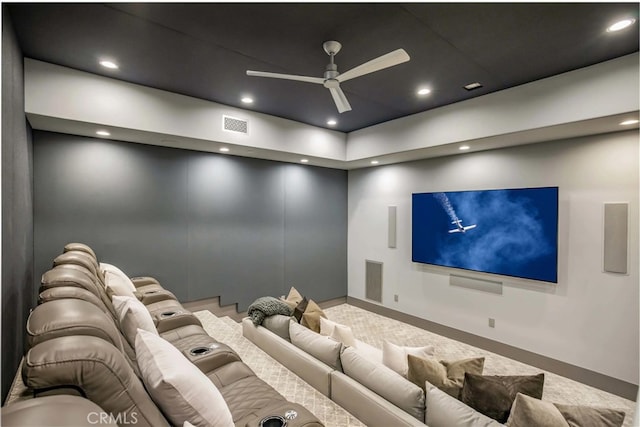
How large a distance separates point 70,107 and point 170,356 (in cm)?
272

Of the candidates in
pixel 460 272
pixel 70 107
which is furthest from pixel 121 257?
pixel 460 272

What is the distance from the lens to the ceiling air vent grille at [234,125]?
375 centimetres

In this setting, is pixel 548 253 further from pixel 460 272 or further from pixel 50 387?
pixel 50 387

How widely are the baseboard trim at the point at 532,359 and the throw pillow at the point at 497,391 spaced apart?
234 cm

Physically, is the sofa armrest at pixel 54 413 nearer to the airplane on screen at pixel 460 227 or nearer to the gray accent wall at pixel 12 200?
the gray accent wall at pixel 12 200

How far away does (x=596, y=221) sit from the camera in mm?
3139

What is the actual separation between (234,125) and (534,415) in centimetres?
373

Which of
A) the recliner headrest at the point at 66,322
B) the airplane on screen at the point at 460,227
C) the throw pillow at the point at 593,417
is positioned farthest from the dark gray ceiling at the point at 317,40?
the throw pillow at the point at 593,417

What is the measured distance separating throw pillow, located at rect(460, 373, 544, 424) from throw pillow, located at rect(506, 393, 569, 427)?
15cm

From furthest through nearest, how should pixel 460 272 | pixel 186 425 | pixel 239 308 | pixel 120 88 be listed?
pixel 239 308, pixel 460 272, pixel 120 88, pixel 186 425

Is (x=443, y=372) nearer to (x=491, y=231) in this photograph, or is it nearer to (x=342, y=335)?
(x=342, y=335)

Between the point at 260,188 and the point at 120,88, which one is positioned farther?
the point at 260,188

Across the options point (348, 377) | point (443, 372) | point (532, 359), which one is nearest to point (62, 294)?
point (348, 377)

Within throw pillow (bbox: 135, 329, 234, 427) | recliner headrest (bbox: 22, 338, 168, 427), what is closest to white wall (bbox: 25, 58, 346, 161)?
throw pillow (bbox: 135, 329, 234, 427)
